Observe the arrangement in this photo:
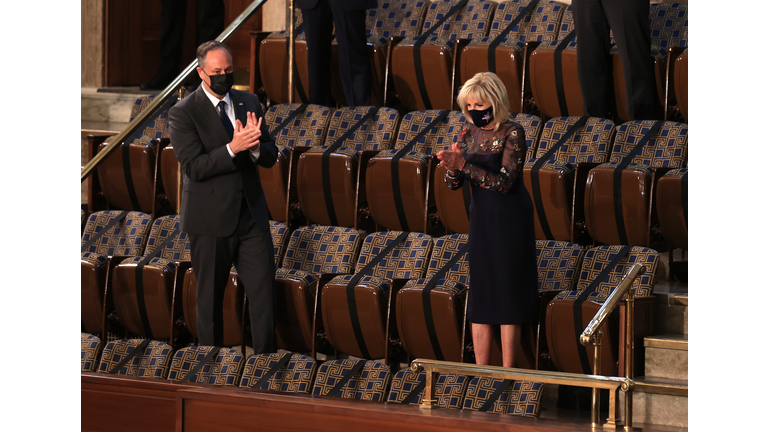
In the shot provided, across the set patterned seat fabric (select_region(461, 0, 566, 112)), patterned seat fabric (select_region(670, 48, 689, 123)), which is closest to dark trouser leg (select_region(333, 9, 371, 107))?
patterned seat fabric (select_region(461, 0, 566, 112))

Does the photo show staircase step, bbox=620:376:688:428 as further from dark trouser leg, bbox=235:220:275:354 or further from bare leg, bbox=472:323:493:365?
dark trouser leg, bbox=235:220:275:354

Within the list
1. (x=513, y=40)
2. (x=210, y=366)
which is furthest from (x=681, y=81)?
(x=210, y=366)

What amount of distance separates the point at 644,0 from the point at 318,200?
1.71 ft

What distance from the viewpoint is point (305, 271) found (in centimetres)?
140

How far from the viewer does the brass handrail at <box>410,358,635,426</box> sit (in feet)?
2.88

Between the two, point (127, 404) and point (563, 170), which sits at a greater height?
point (563, 170)

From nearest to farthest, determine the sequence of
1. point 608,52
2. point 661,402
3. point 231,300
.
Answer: point 661,402 < point 231,300 < point 608,52

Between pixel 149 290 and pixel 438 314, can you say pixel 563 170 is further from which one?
pixel 149 290

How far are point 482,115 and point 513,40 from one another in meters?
0.50

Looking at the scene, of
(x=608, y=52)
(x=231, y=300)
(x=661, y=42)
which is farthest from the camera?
(x=661, y=42)

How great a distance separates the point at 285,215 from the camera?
1513mm
